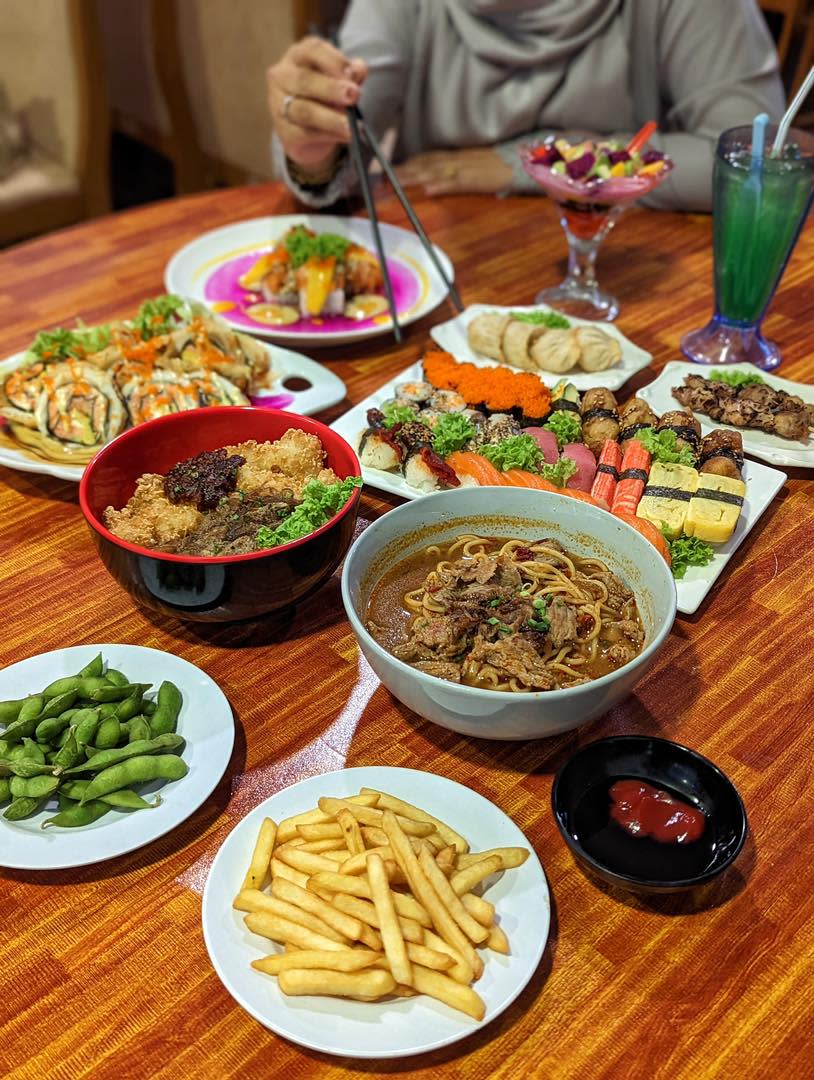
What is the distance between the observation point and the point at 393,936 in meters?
1.20

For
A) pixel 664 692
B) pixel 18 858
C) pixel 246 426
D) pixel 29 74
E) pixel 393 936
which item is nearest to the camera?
pixel 393 936

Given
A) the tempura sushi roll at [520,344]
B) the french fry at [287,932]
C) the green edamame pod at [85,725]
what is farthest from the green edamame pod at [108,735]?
the tempura sushi roll at [520,344]

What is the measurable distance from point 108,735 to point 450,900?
0.57m

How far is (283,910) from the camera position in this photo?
1.26 metres

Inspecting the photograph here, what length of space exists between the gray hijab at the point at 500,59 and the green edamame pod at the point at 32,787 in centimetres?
307

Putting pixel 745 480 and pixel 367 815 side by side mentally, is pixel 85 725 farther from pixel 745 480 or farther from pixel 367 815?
pixel 745 480

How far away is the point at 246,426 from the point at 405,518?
0.48 metres

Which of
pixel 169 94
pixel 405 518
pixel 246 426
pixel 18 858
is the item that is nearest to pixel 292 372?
pixel 246 426

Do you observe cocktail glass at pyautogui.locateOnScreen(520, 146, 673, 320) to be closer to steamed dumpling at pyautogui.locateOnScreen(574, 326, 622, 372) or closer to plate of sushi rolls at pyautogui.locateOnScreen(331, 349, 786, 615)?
steamed dumpling at pyautogui.locateOnScreen(574, 326, 622, 372)

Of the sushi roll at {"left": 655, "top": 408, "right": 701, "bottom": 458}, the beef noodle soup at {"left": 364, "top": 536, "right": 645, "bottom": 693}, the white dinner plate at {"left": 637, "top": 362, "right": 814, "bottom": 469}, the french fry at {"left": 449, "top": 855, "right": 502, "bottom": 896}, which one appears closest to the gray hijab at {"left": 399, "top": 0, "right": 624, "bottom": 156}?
the white dinner plate at {"left": 637, "top": 362, "right": 814, "bottom": 469}

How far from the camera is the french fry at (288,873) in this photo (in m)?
1.31

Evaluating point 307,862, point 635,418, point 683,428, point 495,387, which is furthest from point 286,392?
point 307,862

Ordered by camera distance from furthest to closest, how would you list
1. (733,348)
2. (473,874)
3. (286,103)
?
1. (286,103)
2. (733,348)
3. (473,874)

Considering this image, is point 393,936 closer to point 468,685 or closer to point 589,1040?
point 589,1040
